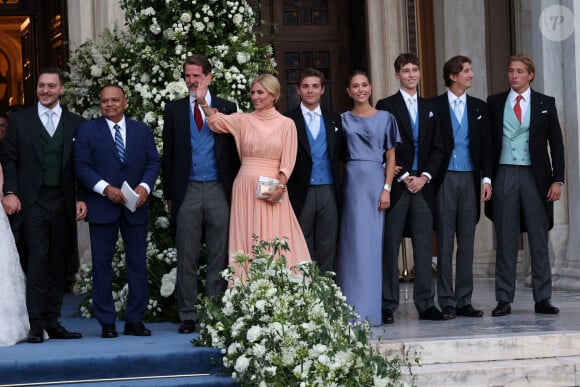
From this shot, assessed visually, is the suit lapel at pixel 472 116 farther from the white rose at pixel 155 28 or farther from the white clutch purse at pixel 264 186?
the white rose at pixel 155 28

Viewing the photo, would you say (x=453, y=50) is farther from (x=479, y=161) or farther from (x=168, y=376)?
(x=168, y=376)

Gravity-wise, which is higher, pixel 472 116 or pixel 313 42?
pixel 313 42

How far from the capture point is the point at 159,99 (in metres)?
10.0

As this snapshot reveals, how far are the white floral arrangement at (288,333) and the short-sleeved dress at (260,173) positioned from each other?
0.69 m

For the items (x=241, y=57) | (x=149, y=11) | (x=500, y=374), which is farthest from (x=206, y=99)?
(x=500, y=374)

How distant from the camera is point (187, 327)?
8789mm

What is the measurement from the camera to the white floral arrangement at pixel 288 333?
6871mm

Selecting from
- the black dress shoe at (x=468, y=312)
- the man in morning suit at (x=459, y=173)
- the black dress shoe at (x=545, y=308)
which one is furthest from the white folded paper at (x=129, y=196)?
the black dress shoe at (x=545, y=308)

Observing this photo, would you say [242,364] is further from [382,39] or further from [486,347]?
[382,39]

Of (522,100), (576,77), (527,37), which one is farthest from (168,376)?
(527,37)

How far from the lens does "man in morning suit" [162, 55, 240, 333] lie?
882 centimetres

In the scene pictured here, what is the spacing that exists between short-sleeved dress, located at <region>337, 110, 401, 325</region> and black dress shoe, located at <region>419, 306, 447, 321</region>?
0.51 m

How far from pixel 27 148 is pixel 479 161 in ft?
11.3

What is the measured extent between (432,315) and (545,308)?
0.96 m
